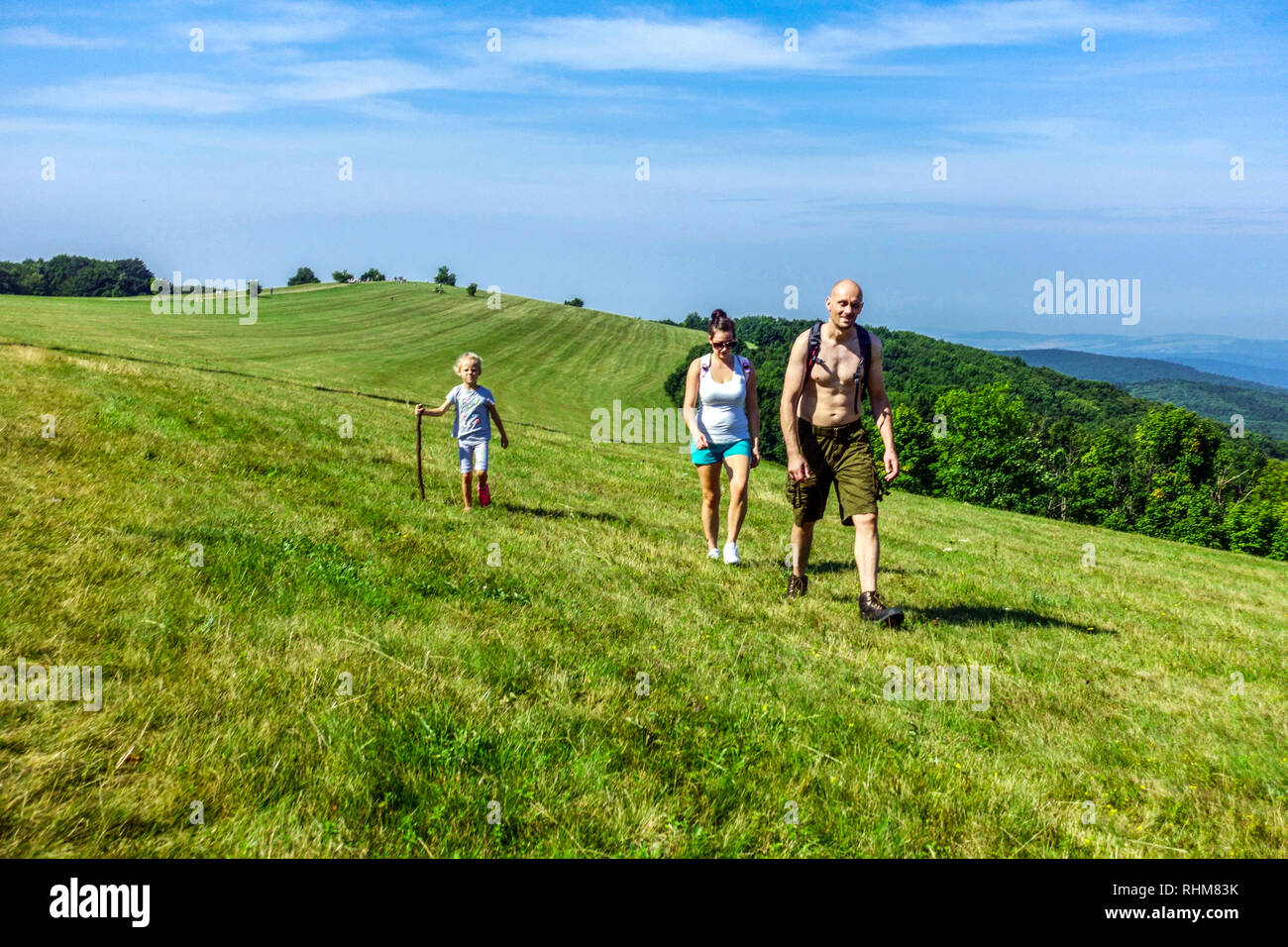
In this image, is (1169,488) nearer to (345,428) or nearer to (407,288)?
(345,428)

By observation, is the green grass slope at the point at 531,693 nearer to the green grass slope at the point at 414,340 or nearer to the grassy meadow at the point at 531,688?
the grassy meadow at the point at 531,688

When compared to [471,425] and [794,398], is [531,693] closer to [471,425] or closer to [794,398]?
[794,398]

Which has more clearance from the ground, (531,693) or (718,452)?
(718,452)

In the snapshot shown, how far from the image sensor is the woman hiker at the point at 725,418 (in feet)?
29.7

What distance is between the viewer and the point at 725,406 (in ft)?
30.1

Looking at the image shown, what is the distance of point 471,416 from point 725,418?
3.83 meters

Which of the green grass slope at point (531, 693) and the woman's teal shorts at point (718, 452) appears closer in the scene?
the green grass slope at point (531, 693)

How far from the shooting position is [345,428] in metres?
16.2

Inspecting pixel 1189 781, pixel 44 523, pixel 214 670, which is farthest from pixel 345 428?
Result: pixel 1189 781

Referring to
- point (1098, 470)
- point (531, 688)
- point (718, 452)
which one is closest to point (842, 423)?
point (718, 452)

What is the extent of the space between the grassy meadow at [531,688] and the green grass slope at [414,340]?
45.4 m

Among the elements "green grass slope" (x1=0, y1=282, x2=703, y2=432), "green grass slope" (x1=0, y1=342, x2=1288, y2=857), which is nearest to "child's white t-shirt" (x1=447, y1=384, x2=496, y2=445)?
"green grass slope" (x1=0, y1=342, x2=1288, y2=857)

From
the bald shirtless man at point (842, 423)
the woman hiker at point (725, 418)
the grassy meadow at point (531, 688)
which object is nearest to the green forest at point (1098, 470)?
the woman hiker at point (725, 418)
